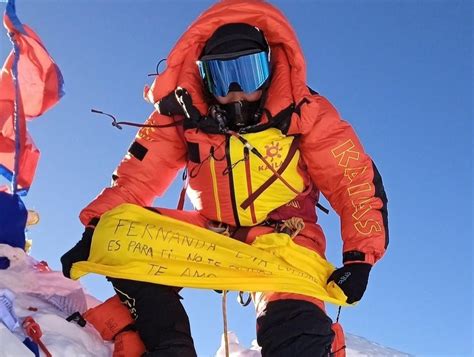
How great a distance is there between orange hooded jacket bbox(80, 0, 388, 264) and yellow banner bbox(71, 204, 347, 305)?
0.95 ft

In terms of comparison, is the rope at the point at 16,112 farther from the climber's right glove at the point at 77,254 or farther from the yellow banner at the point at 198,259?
the yellow banner at the point at 198,259

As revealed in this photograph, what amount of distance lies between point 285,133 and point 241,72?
0.46m

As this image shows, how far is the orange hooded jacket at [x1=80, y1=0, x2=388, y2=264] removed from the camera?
3.92 meters

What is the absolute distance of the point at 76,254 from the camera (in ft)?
12.4

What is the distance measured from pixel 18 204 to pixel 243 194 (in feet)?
5.29

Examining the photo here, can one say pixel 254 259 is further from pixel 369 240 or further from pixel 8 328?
pixel 8 328

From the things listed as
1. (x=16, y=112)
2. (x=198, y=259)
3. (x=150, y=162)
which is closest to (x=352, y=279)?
(x=198, y=259)

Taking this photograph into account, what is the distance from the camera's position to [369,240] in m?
3.77

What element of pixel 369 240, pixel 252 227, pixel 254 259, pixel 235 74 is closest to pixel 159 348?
pixel 254 259

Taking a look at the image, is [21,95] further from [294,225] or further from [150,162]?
[294,225]

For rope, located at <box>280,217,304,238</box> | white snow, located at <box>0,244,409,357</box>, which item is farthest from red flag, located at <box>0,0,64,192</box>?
rope, located at <box>280,217,304,238</box>

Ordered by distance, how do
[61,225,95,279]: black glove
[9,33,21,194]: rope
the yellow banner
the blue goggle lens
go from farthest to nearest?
[9,33,21,194]: rope < the blue goggle lens < [61,225,95,279]: black glove < the yellow banner

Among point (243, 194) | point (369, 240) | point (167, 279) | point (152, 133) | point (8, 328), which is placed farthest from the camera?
point (152, 133)

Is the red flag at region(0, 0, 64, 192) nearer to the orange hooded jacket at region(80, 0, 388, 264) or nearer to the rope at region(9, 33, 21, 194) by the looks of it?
the rope at region(9, 33, 21, 194)
